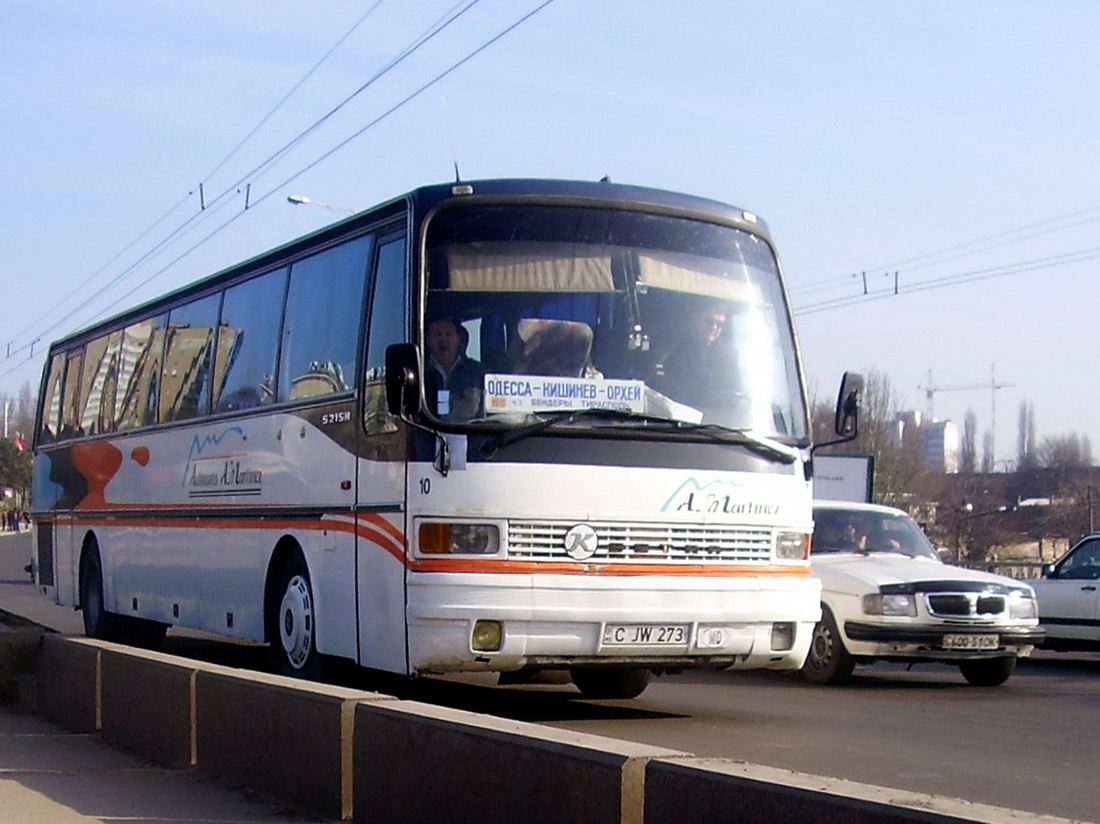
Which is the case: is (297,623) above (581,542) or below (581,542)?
below

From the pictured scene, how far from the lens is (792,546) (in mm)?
10602

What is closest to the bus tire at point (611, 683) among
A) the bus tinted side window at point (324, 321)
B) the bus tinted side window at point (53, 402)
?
the bus tinted side window at point (324, 321)

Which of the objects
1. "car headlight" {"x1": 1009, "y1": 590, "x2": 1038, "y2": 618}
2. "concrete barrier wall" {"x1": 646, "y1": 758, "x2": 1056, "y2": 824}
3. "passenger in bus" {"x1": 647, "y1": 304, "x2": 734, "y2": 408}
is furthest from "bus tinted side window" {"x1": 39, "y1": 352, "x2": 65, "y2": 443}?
"concrete barrier wall" {"x1": 646, "y1": 758, "x2": 1056, "y2": 824}

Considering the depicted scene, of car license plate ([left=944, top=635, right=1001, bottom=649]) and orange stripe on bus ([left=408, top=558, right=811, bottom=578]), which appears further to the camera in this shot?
car license plate ([left=944, top=635, right=1001, bottom=649])

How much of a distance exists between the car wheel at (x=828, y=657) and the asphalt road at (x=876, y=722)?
→ 193 mm

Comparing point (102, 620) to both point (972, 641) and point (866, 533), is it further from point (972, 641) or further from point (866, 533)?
point (972, 641)

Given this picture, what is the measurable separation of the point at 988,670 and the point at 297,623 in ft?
22.1

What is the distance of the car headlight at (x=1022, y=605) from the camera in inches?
576

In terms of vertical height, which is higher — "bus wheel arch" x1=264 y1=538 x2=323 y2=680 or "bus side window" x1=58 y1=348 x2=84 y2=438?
"bus side window" x1=58 y1=348 x2=84 y2=438

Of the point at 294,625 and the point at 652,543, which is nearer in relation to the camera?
the point at 652,543

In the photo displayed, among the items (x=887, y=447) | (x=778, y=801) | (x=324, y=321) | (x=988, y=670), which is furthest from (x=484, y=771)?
(x=887, y=447)

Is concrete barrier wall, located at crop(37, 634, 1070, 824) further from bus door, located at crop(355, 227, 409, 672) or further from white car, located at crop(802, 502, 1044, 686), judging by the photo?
white car, located at crop(802, 502, 1044, 686)

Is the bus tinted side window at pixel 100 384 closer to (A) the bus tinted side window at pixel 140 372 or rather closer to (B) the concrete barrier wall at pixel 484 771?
(A) the bus tinted side window at pixel 140 372

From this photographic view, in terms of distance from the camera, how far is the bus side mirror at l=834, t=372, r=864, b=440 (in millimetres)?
11203
